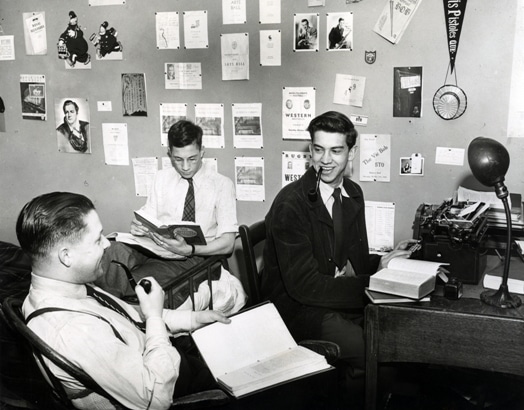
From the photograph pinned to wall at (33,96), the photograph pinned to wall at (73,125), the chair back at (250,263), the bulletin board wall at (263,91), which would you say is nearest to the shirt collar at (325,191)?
the chair back at (250,263)

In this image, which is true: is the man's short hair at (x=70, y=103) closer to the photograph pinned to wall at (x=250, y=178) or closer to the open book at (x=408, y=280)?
the photograph pinned to wall at (x=250, y=178)

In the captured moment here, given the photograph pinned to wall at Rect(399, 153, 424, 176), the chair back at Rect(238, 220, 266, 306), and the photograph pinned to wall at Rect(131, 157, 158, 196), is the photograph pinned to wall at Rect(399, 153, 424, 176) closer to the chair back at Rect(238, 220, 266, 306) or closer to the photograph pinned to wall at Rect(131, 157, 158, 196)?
the chair back at Rect(238, 220, 266, 306)

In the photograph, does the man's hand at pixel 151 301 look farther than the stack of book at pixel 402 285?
No

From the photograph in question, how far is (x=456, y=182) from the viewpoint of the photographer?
3.15 meters

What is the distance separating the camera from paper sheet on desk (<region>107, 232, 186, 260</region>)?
9.20 feet

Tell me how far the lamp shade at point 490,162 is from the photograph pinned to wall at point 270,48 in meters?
1.77

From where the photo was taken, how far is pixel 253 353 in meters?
1.81

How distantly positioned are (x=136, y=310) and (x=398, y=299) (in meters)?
0.92

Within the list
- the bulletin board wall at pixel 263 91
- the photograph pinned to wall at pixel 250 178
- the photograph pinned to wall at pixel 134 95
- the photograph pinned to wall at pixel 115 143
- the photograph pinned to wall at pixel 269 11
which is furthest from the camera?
the photograph pinned to wall at pixel 115 143

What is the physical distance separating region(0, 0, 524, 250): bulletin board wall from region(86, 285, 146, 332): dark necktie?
6.14ft

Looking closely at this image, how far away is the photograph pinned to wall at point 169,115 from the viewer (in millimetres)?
3656

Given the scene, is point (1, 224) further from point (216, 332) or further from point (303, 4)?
point (216, 332)

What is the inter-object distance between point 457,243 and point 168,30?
237cm

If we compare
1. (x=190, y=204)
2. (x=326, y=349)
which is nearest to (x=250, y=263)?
(x=326, y=349)
